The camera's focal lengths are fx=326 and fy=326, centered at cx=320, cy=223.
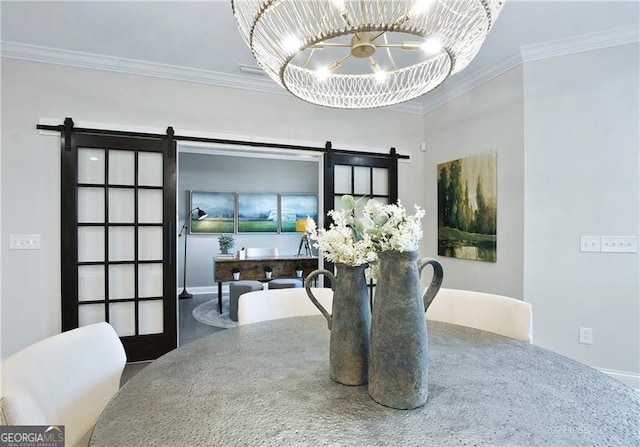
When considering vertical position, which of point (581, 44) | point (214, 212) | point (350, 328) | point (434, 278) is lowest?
point (350, 328)

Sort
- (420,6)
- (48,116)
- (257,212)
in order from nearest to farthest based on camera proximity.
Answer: (420,6) → (48,116) → (257,212)

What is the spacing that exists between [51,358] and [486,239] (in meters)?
3.00

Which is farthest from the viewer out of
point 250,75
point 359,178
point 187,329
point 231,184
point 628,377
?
point 231,184

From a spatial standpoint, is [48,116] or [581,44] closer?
[581,44]

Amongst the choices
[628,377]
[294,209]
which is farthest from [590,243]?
[294,209]

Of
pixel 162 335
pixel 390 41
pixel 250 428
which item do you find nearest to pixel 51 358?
pixel 250 428

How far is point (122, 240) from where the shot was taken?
280cm

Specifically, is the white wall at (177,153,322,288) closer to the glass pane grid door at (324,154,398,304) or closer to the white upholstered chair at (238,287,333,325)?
the glass pane grid door at (324,154,398,304)

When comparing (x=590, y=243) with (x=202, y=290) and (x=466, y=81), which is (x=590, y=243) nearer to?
(x=466, y=81)

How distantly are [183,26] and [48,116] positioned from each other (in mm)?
1354

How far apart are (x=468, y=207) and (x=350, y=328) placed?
257 cm

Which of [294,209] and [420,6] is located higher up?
[420,6]
